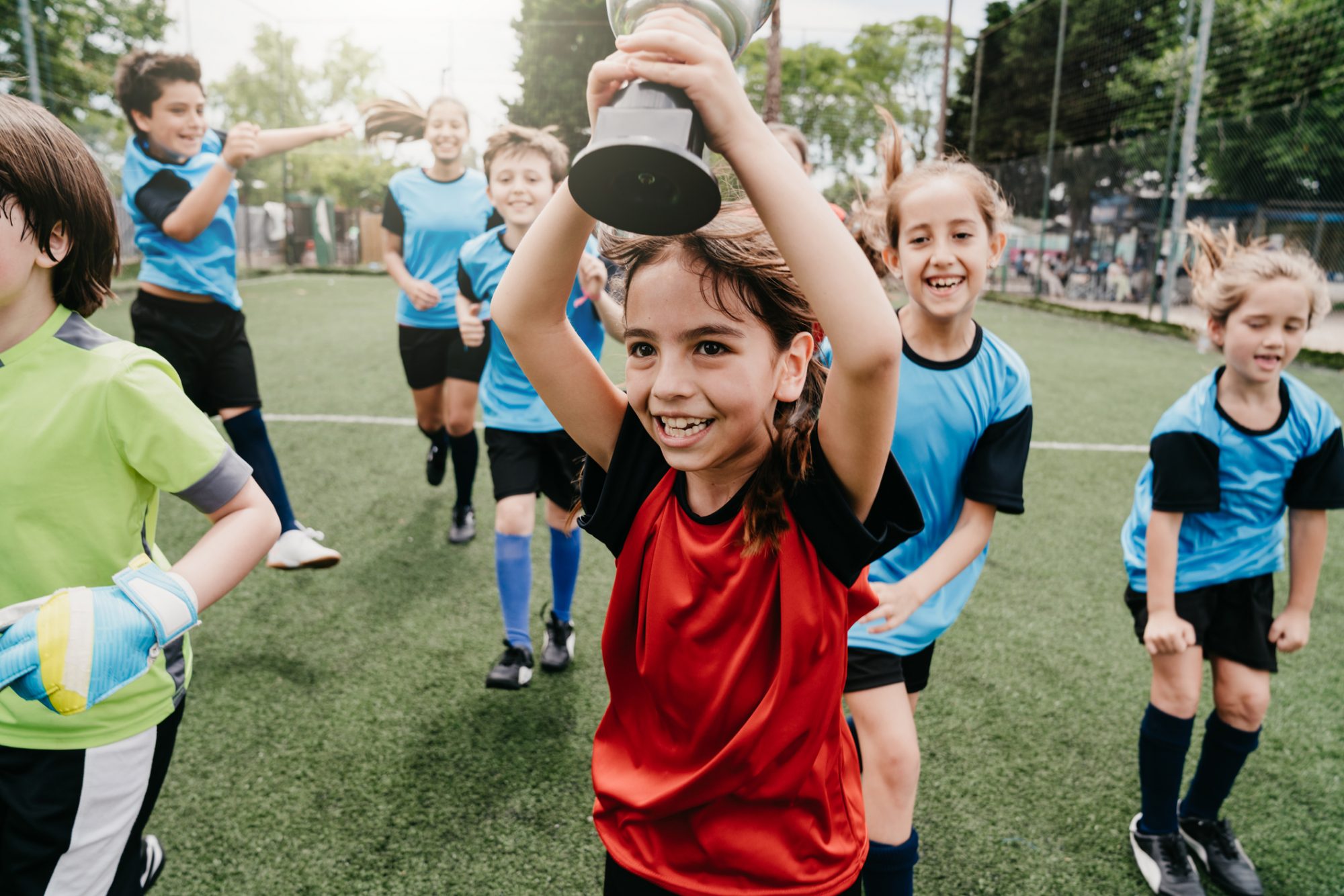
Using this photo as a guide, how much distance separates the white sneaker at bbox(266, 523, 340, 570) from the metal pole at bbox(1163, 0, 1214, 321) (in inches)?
577

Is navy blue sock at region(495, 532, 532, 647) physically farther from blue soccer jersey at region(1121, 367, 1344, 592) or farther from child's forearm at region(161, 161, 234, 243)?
blue soccer jersey at region(1121, 367, 1344, 592)

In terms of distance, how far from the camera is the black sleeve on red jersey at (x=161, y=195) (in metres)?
3.89

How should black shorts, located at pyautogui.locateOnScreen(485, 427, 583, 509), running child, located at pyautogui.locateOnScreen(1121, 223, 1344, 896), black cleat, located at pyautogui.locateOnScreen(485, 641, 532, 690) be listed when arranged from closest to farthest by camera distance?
1. running child, located at pyautogui.locateOnScreen(1121, 223, 1344, 896)
2. black cleat, located at pyautogui.locateOnScreen(485, 641, 532, 690)
3. black shorts, located at pyautogui.locateOnScreen(485, 427, 583, 509)

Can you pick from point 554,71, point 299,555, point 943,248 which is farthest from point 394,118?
point 554,71

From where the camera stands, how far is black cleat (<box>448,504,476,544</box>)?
4711 millimetres

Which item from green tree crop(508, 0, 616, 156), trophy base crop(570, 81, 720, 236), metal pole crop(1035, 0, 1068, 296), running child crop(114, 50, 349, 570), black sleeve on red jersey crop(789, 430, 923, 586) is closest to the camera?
trophy base crop(570, 81, 720, 236)

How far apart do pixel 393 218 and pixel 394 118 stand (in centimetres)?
59

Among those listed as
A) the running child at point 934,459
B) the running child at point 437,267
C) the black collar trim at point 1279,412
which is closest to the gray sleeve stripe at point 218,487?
the running child at point 934,459

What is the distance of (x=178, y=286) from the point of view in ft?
13.1

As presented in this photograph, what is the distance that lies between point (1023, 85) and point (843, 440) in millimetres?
35554

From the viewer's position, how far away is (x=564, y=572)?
349 centimetres

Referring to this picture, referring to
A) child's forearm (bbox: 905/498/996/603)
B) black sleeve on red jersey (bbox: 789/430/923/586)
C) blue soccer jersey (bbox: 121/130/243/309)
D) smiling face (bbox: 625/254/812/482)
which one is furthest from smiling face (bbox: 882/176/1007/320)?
blue soccer jersey (bbox: 121/130/243/309)

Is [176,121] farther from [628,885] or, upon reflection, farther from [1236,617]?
[1236,617]

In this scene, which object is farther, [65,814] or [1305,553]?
[1305,553]
